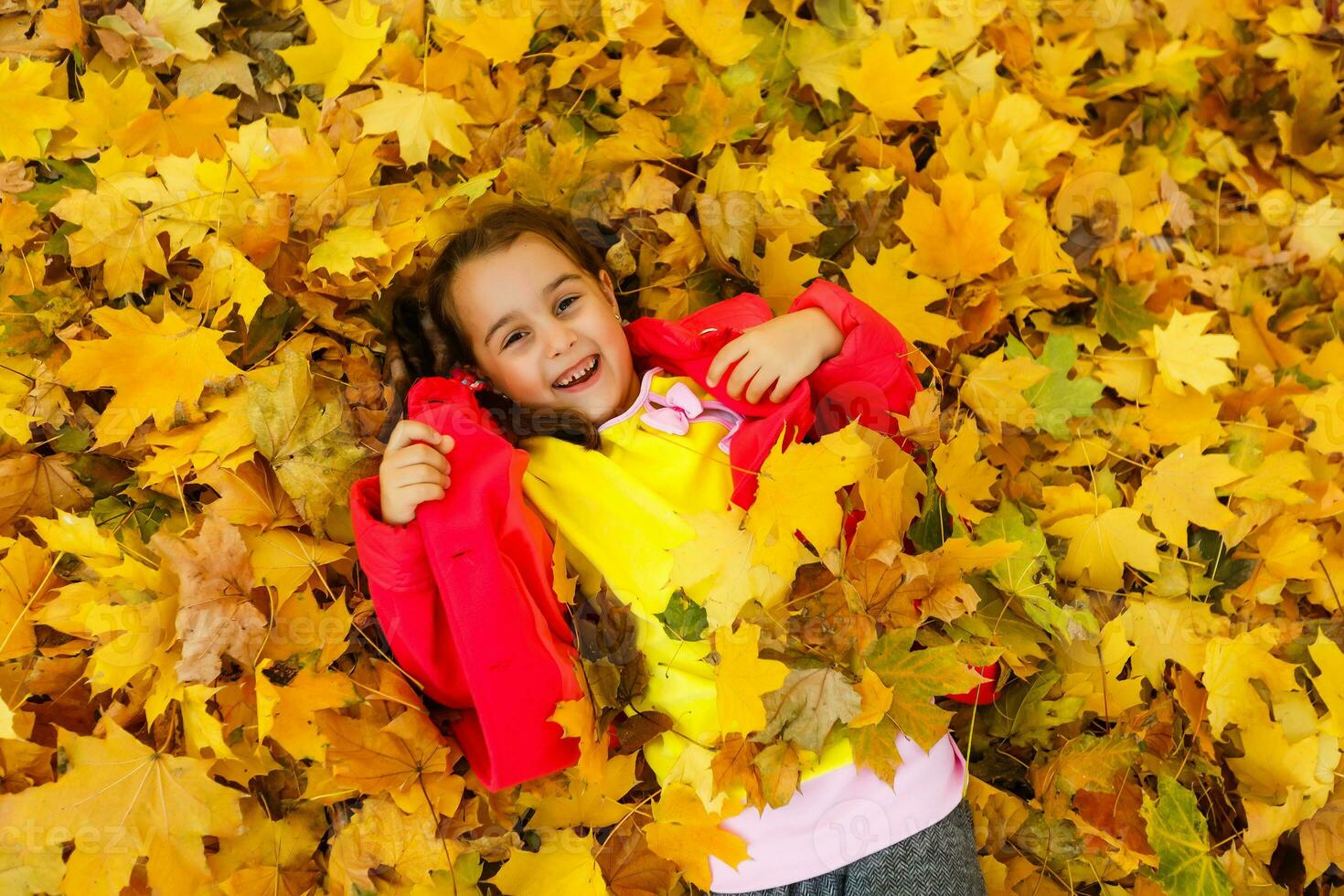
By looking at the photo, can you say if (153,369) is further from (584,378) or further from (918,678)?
(918,678)

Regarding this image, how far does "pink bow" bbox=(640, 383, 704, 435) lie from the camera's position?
1.63 metres

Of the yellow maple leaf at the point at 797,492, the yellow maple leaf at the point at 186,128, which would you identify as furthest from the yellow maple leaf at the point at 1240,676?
the yellow maple leaf at the point at 186,128

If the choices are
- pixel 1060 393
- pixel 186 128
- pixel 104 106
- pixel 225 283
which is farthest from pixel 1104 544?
pixel 104 106

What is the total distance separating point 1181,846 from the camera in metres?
1.53

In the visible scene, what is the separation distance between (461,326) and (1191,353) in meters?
1.48

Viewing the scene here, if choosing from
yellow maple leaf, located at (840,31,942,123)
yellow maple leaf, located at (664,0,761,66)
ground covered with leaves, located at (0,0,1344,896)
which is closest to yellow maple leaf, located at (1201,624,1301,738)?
ground covered with leaves, located at (0,0,1344,896)

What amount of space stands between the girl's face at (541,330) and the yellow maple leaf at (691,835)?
2.18ft

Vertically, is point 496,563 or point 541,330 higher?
point 541,330

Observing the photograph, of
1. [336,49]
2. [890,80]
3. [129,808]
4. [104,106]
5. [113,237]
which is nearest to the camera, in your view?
[129,808]

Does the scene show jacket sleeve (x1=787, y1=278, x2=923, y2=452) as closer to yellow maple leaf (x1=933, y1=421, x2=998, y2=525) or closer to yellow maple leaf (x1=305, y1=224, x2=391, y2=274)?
yellow maple leaf (x1=933, y1=421, x2=998, y2=525)

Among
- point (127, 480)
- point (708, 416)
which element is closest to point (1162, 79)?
point (708, 416)

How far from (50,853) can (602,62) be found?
177cm

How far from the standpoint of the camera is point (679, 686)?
5.09 ft

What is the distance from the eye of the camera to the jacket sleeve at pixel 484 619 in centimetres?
148
